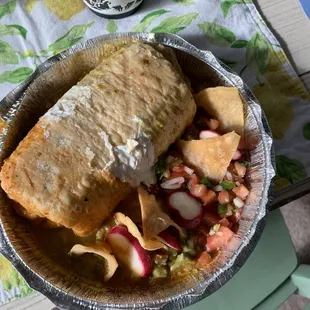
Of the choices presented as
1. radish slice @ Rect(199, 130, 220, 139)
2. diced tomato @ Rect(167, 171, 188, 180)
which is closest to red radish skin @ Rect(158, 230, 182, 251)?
diced tomato @ Rect(167, 171, 188, 180)

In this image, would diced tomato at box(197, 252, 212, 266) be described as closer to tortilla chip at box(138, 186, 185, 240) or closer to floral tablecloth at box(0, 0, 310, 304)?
tortilla chip at box(138, 186, 185, 240)

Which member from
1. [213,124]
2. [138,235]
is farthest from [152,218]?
[213,124]

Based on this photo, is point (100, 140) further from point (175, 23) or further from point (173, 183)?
point (175, 23)

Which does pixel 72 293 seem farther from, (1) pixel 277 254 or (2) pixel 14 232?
(1) pixel 277 254

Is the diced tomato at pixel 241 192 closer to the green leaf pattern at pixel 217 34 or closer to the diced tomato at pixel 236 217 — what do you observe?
the diced tomato at pixel 236 217

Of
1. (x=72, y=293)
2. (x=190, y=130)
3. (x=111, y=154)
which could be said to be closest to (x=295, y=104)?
(x=190, y=130)
